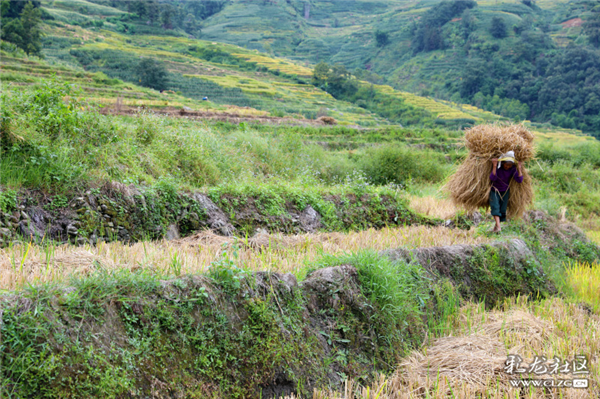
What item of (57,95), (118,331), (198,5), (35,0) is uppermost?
(198,5)

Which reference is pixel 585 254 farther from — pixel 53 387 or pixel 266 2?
pixel 266 2

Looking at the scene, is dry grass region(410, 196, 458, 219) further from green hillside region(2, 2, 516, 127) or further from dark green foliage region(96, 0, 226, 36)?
dark green foliage region(96, 0, 226, 36)

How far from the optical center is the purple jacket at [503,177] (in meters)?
6.81

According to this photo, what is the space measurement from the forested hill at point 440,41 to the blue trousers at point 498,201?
4588cm

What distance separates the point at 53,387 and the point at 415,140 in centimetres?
2840

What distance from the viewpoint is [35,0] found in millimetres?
54844

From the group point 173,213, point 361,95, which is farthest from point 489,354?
point 361,95

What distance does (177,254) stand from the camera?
3.94 m

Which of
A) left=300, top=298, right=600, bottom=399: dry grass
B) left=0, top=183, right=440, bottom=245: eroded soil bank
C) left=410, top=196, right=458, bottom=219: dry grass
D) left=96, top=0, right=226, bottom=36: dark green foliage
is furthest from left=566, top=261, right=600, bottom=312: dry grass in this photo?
left=96, top=0, right=226, bottom=36: dark green foliage

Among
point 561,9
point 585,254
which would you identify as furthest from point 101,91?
point 561,9

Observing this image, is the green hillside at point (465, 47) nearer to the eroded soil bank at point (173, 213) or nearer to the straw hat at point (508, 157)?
the eroded soil bank at point (173, 213)

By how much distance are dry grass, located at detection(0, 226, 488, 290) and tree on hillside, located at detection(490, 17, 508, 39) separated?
98409 mm

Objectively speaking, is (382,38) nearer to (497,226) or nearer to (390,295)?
(497,226)

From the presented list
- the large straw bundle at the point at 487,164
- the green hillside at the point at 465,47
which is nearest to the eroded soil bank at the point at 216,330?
the large straw bundle at the point at 487,164
